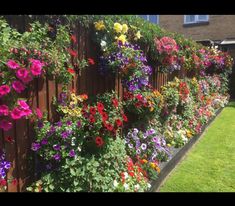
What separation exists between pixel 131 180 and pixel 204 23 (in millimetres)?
15440

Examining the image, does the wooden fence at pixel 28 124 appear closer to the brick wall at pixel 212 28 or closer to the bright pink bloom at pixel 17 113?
the bright pink bloom at pixel 17 113

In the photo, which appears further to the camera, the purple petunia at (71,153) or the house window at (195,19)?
the house window at (195,19)

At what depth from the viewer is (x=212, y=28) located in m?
17.3

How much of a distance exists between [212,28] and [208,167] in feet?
44.3

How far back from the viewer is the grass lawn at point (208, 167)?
457cm

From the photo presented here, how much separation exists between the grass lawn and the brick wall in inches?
413

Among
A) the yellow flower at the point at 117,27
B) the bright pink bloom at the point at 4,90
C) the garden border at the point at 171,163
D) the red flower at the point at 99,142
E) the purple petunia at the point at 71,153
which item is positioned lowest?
the garden border at the point at 171,163

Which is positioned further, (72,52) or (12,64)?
(72,52)

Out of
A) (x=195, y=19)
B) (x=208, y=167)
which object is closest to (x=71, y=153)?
(x=208, y=167)

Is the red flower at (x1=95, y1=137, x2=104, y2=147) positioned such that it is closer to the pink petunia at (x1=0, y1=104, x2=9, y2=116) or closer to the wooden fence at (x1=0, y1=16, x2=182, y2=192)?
the wooden fence at (x1=0, y1=16, x2=182, y2=192)

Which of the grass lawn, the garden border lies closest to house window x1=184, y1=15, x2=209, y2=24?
the grass lawn

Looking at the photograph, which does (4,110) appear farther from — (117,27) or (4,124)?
(117,27)

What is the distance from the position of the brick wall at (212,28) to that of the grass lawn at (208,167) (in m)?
10.5

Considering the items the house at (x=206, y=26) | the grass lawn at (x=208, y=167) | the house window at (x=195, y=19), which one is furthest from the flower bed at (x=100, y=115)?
the house window at (x=195, y=19)
